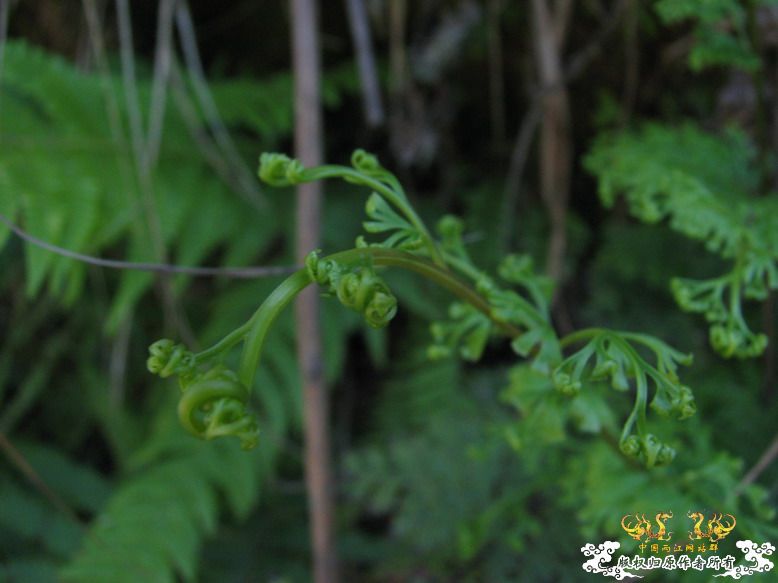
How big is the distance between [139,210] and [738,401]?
137 centimetres

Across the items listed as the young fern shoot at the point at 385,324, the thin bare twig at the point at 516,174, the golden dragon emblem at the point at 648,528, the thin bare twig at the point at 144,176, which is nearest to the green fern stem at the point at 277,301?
the young fern shoot at the point at 385,324

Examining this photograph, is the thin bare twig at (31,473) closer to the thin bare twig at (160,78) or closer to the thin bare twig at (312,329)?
the thin bare twig at (312,329)

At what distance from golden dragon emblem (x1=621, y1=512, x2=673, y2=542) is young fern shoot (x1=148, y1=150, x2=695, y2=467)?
30 cm

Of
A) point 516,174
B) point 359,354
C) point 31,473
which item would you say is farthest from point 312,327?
point 359,354

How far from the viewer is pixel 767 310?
4.44 ft

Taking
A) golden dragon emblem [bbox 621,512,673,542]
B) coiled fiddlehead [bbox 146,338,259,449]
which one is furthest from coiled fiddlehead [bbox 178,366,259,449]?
golden dragon emblem [bbox 621,512,673,542]

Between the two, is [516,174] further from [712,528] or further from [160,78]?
[712,528]

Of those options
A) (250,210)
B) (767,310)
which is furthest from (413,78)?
(767,310)

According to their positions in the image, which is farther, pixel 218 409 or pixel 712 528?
pixel 712 528

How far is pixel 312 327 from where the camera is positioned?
147 centimetres

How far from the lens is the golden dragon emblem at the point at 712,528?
40.4 inches

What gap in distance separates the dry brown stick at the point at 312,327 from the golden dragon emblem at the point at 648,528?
0.64m

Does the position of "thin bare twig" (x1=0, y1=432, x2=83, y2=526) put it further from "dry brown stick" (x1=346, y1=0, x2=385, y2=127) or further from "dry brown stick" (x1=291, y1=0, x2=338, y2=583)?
"dry brown stick" (x1=346, y1=0, x2=385, y2=127)

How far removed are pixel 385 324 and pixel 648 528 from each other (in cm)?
64
